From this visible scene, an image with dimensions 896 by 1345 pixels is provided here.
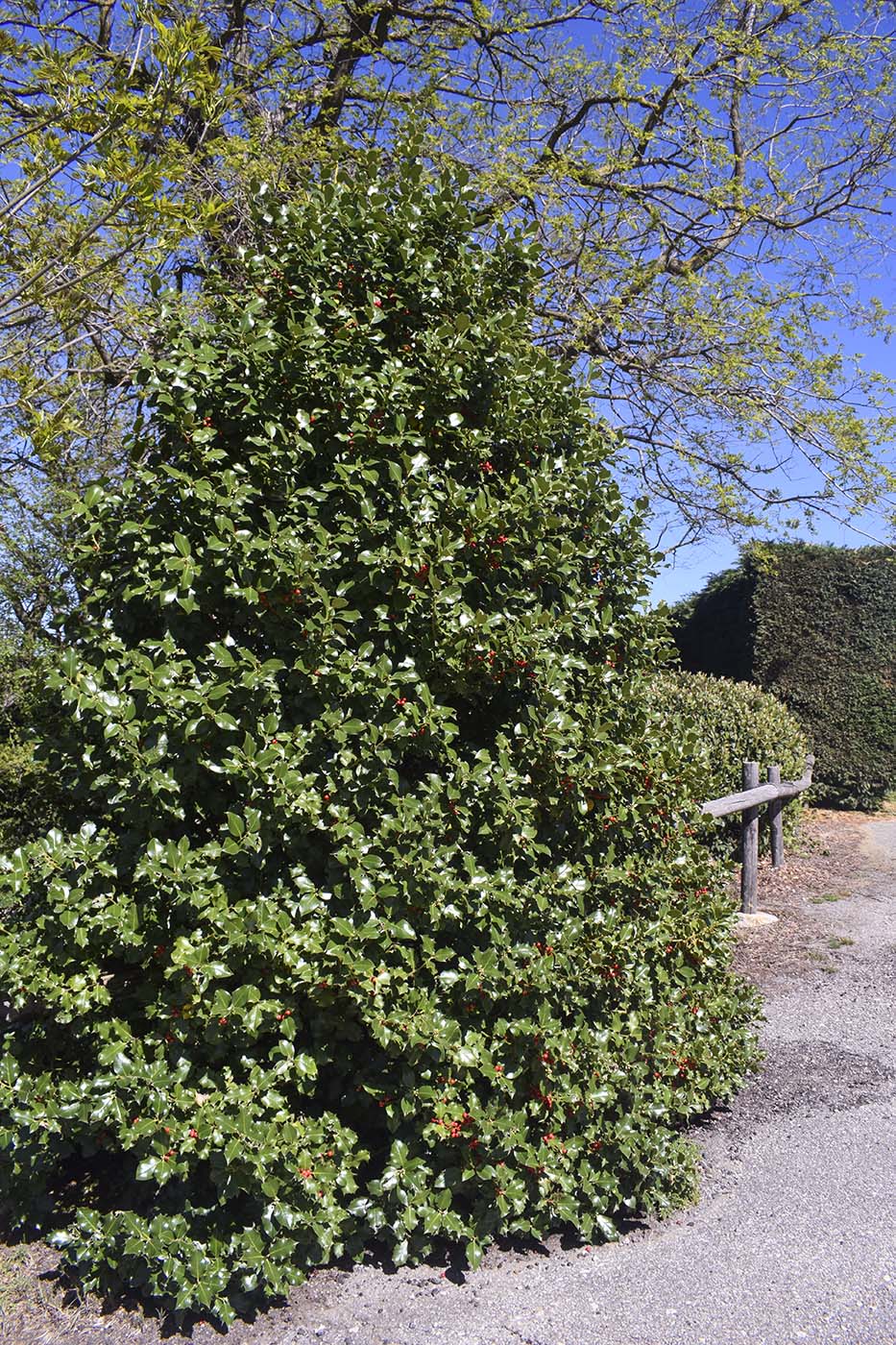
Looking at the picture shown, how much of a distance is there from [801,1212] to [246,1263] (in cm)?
196

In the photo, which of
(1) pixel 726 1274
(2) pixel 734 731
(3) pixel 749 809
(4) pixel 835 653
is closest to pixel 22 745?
(1) pixel 726 1274

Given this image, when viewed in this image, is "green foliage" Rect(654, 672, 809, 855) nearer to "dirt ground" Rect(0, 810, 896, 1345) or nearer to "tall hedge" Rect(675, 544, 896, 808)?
"dirt ground" Rect(0, 810, 896, 1345)

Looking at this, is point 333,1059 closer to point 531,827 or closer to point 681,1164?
point 531,827

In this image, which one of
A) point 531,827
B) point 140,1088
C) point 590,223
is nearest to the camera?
point 140,1088

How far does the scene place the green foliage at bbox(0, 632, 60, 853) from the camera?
3.42m

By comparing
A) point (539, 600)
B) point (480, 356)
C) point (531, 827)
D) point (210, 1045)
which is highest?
point (480, 356)

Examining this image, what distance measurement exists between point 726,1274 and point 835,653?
980cm

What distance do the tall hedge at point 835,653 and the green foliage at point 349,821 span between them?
8891mm

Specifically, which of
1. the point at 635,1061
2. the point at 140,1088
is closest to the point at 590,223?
the point at 635,1061

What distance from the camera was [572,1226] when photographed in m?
3.52

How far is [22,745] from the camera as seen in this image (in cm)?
566

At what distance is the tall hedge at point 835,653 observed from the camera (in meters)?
A: 11.9

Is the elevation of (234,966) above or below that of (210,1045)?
above

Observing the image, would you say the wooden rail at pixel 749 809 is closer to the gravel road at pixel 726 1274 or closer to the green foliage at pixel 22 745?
the gravel road at pixel 726 1274
